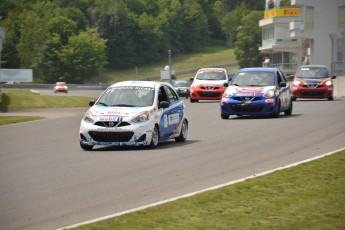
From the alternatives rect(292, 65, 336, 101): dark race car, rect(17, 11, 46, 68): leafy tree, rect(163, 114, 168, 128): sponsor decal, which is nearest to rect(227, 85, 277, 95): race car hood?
rect(163, 114, 168, 128): sponsor decal

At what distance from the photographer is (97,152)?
18688mm

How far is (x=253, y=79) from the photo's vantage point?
96.5 ft

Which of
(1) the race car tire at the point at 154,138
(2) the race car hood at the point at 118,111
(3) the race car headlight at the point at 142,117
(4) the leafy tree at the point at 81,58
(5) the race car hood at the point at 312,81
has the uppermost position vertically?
(2) the race car hood at the point at 118,111

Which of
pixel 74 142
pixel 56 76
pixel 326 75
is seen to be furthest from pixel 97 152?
pixel 56 76

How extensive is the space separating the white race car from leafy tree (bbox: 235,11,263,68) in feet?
462

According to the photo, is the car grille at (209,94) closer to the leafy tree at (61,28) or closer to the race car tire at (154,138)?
the race car tire at (154,138)

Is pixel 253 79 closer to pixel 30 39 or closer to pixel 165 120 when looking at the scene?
pixel 165 120

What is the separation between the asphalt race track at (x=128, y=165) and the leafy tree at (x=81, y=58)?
434ft

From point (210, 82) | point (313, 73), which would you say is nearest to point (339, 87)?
point (210, 82)

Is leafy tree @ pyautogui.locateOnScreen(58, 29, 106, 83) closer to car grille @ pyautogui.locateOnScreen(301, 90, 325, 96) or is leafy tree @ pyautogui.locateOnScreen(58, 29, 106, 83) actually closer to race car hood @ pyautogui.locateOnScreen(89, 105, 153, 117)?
car grille @ pyautogui.locateOnScreen(301, 90, 325, 96)

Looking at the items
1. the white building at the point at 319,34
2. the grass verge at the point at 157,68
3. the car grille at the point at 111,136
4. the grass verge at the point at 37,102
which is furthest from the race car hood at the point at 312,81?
the grass verge at the point at 157,68

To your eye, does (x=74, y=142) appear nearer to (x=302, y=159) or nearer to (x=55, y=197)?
(x=302, y=159)

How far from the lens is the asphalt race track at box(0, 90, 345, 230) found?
11.2 meters

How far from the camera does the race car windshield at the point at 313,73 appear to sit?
42625 mm
